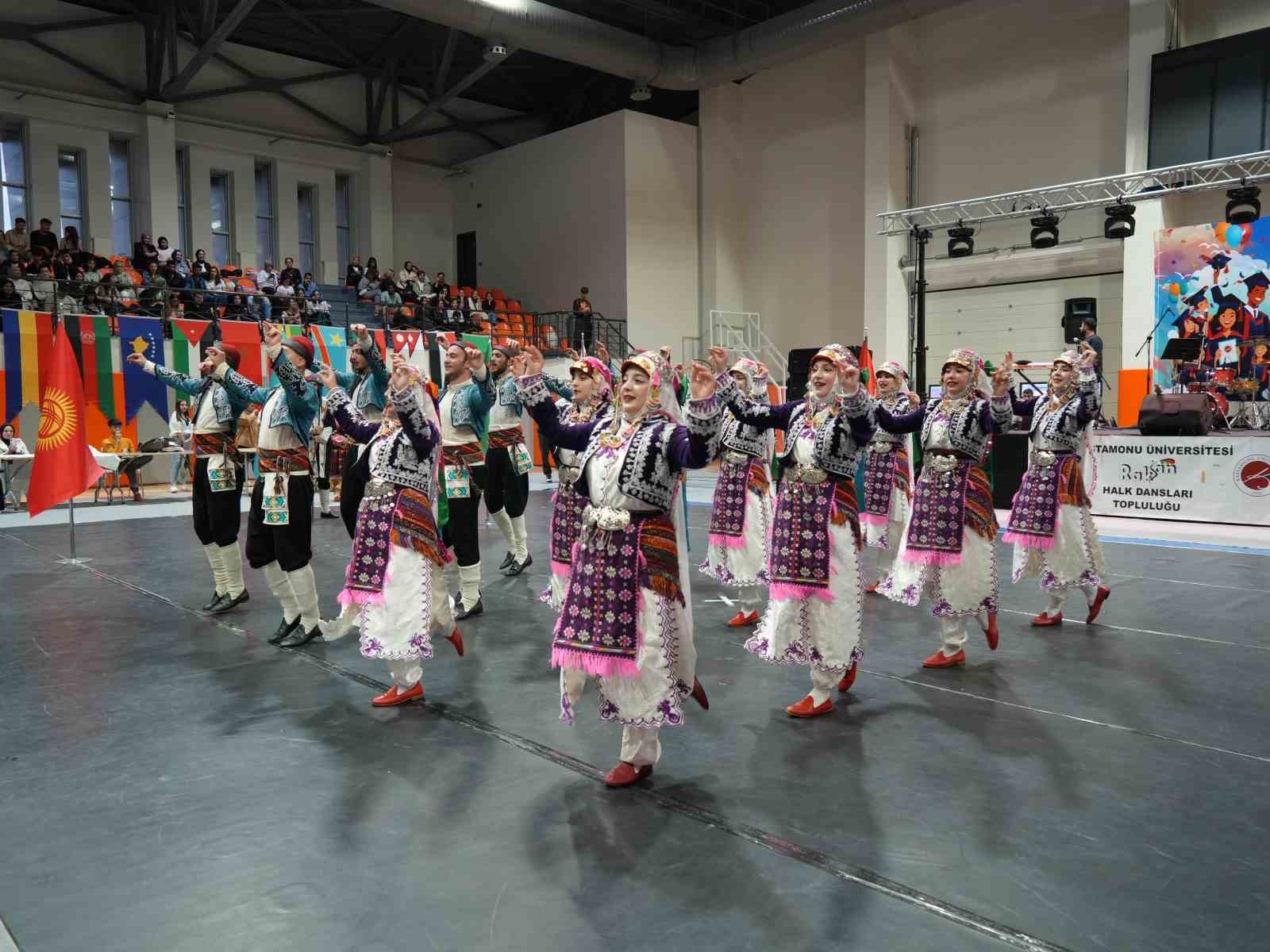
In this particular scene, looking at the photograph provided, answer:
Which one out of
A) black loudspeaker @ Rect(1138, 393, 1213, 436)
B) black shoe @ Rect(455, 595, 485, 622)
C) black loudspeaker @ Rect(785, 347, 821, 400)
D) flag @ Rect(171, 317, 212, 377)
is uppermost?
flag @ Rect(171, 317, 212, 377)

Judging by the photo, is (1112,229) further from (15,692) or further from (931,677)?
(15,692)

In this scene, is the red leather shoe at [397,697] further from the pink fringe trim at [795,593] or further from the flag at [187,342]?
the flag at [187,342]

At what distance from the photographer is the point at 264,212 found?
Answer: 1988 centimetres

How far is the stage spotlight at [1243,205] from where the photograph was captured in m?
11.2

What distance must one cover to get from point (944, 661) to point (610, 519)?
242 cm

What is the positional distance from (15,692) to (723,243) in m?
17.9

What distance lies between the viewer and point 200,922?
231 centimetres

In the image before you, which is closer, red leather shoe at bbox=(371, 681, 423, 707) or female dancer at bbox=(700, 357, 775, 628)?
red leather shoe at bbox=(371, 681, 423, 707)

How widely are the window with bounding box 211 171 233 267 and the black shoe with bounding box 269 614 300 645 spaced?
1614 centimetres

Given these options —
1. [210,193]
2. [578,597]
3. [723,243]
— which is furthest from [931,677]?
[210,193]

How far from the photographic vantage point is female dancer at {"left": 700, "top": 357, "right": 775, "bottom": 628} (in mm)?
5660

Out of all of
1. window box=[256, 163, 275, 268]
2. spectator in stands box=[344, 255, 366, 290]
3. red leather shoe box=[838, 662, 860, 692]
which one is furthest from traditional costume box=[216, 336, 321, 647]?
window box=[256, 163, 275, 268]

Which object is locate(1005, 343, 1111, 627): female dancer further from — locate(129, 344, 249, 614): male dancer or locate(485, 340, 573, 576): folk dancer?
locate(129, 344, 249, 614): male dancer

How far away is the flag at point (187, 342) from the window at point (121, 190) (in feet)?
14.9
